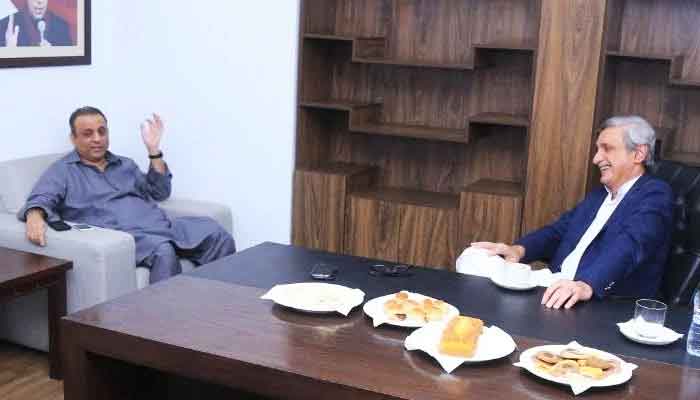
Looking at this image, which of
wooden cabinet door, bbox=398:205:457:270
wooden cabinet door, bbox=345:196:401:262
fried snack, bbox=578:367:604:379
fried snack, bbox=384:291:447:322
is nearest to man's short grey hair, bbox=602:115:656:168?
fried snack, bbox=384:291:447:322

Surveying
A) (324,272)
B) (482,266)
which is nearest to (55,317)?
(324,272)

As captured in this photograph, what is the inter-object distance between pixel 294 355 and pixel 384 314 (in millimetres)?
311

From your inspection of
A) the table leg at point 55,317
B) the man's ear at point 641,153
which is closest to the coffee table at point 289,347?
the man's ear at point 641,153

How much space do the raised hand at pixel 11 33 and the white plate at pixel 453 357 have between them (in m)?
2.56

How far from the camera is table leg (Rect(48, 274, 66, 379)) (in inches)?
125

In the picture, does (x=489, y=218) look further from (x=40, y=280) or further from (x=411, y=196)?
(x=40, y=280)

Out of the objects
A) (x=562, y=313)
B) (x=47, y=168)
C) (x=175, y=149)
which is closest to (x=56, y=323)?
(x=47, y=168)

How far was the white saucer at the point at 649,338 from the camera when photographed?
2062 millimetres

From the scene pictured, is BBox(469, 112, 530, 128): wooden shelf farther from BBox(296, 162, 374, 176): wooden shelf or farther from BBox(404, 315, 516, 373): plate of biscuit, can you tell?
BBox(404, 315, 516, 373): plate of biscuit

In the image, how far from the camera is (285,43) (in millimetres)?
4230

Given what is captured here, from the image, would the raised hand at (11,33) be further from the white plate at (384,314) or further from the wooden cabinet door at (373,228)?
the white plate at (384,314)

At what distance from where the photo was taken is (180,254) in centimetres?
375

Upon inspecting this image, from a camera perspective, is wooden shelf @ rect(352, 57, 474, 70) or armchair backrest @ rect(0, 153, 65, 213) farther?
wooden shelf @ rect(352, 57, 474, 70)

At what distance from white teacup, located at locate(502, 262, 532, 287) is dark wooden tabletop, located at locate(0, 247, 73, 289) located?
1678 mm
